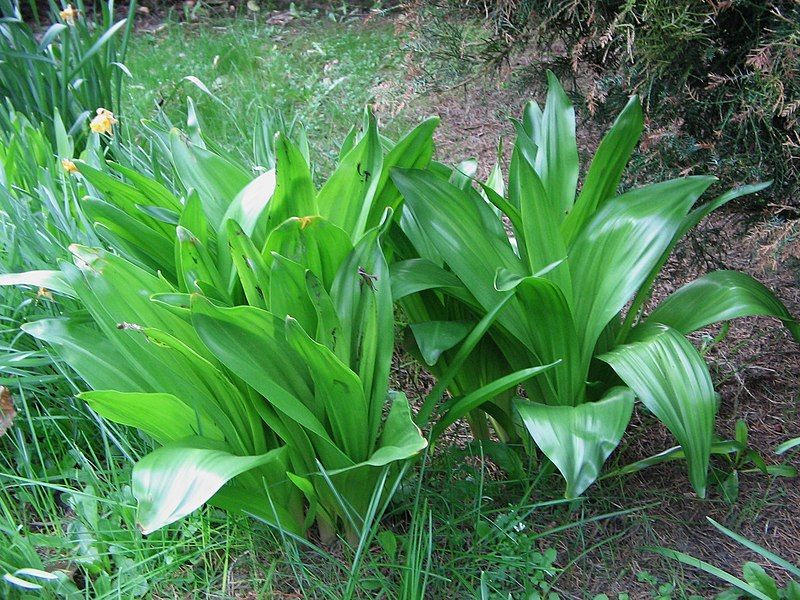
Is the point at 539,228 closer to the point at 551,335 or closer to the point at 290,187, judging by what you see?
the point at 551,335

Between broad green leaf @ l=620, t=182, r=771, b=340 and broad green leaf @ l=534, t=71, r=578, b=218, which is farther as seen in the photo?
broad green leaf @ l=534, t=71, r=578, b=218

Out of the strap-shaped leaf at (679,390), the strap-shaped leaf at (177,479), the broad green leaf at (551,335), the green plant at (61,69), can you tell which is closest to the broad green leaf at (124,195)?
the strap-shaped leaf at (177,479)

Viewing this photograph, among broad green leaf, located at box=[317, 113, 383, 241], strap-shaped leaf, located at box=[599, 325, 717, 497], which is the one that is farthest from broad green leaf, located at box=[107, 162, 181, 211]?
strap-shaped leaf, located at box=[599, 325, 717, 497]

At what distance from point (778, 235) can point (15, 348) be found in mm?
1947

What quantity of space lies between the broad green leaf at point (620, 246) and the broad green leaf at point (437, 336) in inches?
10.0

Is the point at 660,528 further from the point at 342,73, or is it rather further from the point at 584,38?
the point at 342,73

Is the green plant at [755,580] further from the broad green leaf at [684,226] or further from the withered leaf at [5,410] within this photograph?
the withered leaf at [5,410]

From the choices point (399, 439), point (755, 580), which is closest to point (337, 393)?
point (399, 439)

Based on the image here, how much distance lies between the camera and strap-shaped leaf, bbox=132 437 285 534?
4.18ft

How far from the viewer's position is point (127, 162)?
2.72 meters

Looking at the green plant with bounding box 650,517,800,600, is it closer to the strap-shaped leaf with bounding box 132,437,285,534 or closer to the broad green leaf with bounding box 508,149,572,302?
the broad green leaf with bounding box 508,149,572,302

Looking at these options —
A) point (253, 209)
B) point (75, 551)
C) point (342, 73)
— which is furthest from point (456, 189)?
point (342, 73)

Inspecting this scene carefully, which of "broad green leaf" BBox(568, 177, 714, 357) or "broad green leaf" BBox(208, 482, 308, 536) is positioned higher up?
"broad green leaf" BBox(568, 177, 714, 357)

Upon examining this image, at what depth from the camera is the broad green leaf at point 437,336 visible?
5.29 ft
